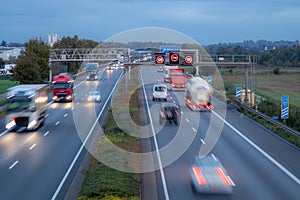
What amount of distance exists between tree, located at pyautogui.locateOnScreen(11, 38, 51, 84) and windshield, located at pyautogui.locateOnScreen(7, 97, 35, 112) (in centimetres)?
3296

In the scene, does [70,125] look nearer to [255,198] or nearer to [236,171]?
[236,171]

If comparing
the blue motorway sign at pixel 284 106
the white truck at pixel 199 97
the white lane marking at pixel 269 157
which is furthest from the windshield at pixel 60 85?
the blue motorway sign at pixel 284 106

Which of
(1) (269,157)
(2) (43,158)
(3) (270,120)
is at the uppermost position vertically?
(3) (270,120)

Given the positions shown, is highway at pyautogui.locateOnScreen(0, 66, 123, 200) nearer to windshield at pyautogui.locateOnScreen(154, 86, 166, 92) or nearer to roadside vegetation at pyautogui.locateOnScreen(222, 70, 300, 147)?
windshield at pyautogui.locateOnScreen(154, 86, 166, 92)

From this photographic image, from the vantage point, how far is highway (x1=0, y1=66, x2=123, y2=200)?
18.8 m

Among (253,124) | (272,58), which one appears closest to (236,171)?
(253,124)

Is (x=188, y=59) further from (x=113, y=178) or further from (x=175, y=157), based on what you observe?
(x=113, y=178)

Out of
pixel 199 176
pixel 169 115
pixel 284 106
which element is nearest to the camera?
pixel 199 176

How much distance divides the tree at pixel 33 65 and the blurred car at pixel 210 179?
159ft

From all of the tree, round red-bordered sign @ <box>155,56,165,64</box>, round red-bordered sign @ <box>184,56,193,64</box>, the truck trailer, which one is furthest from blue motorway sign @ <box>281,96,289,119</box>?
the truck trailer

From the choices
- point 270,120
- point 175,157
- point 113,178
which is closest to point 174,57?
point 270,120

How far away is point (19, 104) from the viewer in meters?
31.2

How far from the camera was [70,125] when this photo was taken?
1394 inches

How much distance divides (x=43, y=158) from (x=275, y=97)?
143 feet
